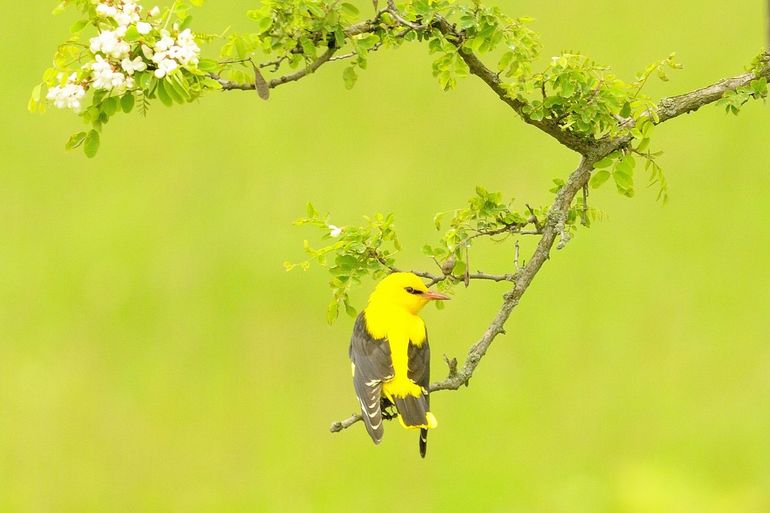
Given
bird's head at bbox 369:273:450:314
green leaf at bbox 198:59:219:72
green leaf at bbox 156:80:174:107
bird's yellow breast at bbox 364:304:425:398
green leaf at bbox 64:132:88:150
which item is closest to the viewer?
green leaf at bbox 156:80:174:107

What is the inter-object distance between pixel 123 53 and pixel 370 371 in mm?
2304

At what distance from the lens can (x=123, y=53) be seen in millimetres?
3668

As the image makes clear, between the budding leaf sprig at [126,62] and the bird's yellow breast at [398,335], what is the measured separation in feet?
6.72

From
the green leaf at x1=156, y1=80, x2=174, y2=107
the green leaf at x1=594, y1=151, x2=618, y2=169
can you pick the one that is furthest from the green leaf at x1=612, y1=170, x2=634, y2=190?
the green leaf at x1=156, y1=80, x2=174, y2=107

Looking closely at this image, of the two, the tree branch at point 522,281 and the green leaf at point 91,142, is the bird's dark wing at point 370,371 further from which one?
the green leaf at point 91,142

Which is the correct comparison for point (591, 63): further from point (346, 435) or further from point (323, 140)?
point (323, 140)

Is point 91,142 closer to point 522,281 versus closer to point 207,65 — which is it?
point 207,65

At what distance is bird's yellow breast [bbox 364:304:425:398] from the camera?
5602 mm

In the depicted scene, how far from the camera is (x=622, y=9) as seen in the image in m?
12.1

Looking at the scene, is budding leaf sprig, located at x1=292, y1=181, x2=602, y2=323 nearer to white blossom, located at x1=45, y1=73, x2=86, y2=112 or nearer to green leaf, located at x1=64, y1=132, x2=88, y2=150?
green leaf, located at x1=64, y1=132, x2=88, y2=150

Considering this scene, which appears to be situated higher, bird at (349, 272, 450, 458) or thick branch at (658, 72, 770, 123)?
bird at (349, 272, 450, 458)

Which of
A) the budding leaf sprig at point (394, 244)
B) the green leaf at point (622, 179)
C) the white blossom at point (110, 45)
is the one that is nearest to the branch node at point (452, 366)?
the budding leaf sprig at point (394, 244)

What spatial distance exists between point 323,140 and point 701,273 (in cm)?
294

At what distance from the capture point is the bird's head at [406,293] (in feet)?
19.9
